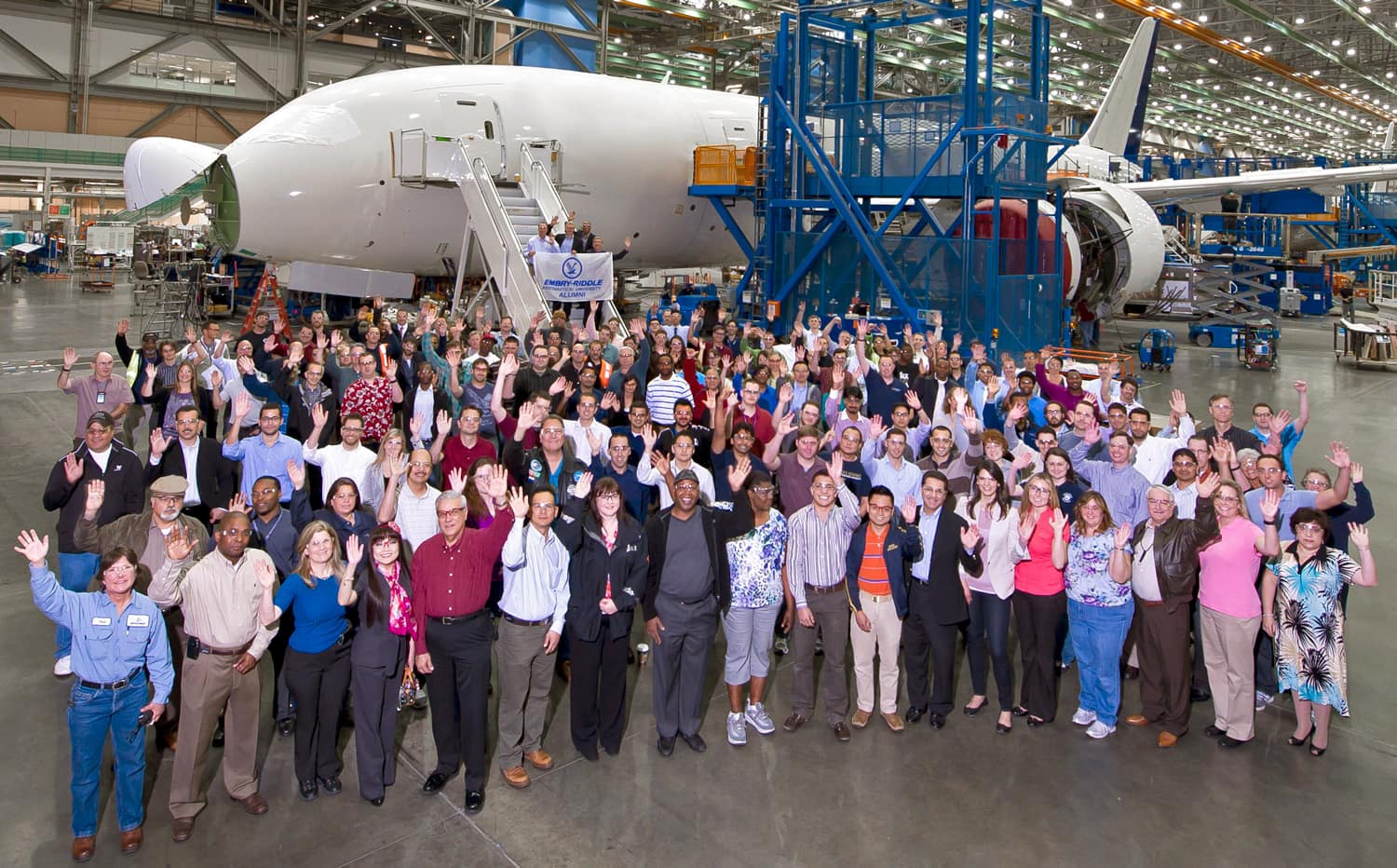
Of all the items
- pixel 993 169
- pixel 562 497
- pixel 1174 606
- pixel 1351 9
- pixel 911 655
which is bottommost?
pixel 911 655

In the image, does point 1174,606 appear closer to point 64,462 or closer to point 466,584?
point 466,584

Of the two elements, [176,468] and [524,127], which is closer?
[176,468]

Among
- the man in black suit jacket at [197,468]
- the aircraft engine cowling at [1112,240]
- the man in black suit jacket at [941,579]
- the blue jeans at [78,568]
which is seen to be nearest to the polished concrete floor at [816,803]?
the man in black suit jacket at [941,579]

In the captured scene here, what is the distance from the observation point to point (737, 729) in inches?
237

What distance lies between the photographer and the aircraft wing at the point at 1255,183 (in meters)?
28.6

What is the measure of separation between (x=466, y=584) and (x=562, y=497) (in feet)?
4.89

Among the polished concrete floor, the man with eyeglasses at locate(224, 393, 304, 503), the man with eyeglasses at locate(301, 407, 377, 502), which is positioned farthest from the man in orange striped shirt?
the man with eyeglasses at locate(224, 393, 304, 503)

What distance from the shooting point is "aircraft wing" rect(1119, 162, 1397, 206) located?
93.9 ft

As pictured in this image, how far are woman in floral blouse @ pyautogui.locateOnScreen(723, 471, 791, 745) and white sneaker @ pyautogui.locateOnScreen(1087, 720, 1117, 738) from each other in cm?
198

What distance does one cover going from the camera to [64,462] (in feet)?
19.9

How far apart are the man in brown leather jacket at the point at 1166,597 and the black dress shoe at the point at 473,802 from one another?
3978 mm

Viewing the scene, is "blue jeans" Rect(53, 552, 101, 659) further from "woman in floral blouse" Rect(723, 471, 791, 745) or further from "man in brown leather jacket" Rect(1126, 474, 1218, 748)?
"man in brown leather jacket" Rect(1126, 474, 1218, 748)

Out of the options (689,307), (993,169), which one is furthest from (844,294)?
(689,307)

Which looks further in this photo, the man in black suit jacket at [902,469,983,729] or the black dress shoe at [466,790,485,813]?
the man in black suit jacket at [902,469,983,729]
